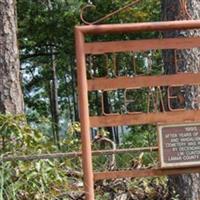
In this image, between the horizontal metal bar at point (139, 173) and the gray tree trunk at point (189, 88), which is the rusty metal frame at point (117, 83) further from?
the gray tree trunk at point (189, 88)

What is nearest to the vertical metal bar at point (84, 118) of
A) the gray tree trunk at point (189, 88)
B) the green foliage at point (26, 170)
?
the green foliage at point (26, 170)

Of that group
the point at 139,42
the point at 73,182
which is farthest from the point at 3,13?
the point at 139,42

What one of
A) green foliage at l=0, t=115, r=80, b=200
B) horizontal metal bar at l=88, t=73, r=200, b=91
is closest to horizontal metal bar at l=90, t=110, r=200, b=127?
horizontal metal bar at l=88, t=73, r=200, b=91

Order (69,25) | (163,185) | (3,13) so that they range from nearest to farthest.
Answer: (163,185) → (3,13) → (69,25)

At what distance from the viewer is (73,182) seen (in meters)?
6.16

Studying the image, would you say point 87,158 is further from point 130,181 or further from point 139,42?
point 130,181

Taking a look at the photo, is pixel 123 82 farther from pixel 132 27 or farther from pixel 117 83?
pixel 132 27

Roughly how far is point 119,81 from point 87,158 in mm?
626

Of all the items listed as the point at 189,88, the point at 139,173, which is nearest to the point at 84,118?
the point at 139,173

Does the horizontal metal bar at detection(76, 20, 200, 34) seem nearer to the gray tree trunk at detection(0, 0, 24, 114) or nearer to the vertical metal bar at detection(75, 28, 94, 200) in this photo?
the vertical metal bar at detection(75, 28, 94, 200)

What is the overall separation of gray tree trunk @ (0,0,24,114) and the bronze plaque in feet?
10.2

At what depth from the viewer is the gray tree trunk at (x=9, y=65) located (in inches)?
290

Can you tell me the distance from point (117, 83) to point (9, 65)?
3.33 m

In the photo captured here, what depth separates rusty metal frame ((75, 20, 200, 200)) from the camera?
4508mm
